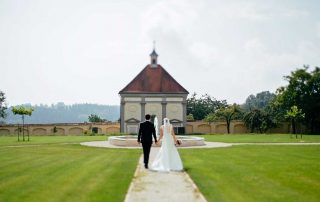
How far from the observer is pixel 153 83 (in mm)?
56906

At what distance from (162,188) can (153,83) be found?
156 feet

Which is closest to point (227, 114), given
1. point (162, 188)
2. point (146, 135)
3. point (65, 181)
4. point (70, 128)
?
point (70, 128)

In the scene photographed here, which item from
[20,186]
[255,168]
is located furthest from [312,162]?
[20,186]

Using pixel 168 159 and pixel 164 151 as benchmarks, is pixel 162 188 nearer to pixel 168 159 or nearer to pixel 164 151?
pixel 168 159

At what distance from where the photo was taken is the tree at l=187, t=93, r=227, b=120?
279 feet

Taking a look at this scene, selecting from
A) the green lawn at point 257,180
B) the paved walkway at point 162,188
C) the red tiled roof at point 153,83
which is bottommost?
the green lawn at point 257,180

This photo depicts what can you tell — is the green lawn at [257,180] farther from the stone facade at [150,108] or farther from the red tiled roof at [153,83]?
the red tiled roof at [153,83]

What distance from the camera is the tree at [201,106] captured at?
85.0m

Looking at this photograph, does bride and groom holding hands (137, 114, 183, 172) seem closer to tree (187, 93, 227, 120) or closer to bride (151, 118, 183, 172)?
bride (151, 118, 183, 172)

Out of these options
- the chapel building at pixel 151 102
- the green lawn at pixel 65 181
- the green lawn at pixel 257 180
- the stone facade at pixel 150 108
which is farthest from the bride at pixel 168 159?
the stone facade at pixel 150 108

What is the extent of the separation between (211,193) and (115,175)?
12.7ft

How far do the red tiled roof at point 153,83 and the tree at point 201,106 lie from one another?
28315mm

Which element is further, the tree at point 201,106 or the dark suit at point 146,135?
the tree at point 201,106

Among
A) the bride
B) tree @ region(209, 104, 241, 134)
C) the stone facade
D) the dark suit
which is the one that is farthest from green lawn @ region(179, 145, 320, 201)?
tree @ region(209, 104, 241, 134)
